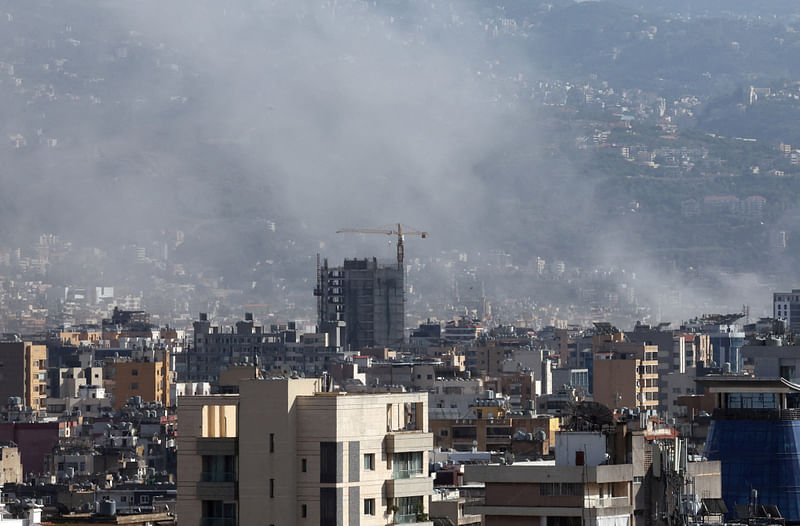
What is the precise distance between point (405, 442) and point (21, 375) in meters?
96.8

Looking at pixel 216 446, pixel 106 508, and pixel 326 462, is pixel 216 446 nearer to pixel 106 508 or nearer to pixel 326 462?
pixel 326 462

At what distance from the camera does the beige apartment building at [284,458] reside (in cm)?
2942

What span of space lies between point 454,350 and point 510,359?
1573 centimetres

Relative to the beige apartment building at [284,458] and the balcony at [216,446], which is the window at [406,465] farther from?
the balcony at [216,446]

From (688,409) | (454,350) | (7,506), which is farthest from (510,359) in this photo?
(7,506)

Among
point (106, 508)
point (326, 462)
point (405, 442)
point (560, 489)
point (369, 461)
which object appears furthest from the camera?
point (106, 508)

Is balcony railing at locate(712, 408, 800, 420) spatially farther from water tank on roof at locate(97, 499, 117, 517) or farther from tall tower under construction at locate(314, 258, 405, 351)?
tall tower under construction at locate(314, 258, 405, 351)

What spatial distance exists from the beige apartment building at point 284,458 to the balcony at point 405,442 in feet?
0.14

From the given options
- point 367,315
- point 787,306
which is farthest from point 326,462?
point 367,315

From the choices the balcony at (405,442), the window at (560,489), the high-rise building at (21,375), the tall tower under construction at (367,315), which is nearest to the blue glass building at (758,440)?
the balcony at (405,442)

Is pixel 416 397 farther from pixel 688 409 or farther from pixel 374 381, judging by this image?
pixel 374 381

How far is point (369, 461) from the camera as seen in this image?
1189 inches

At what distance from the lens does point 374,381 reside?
4838 inches

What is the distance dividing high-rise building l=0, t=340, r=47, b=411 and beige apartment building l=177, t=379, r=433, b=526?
299 feet
